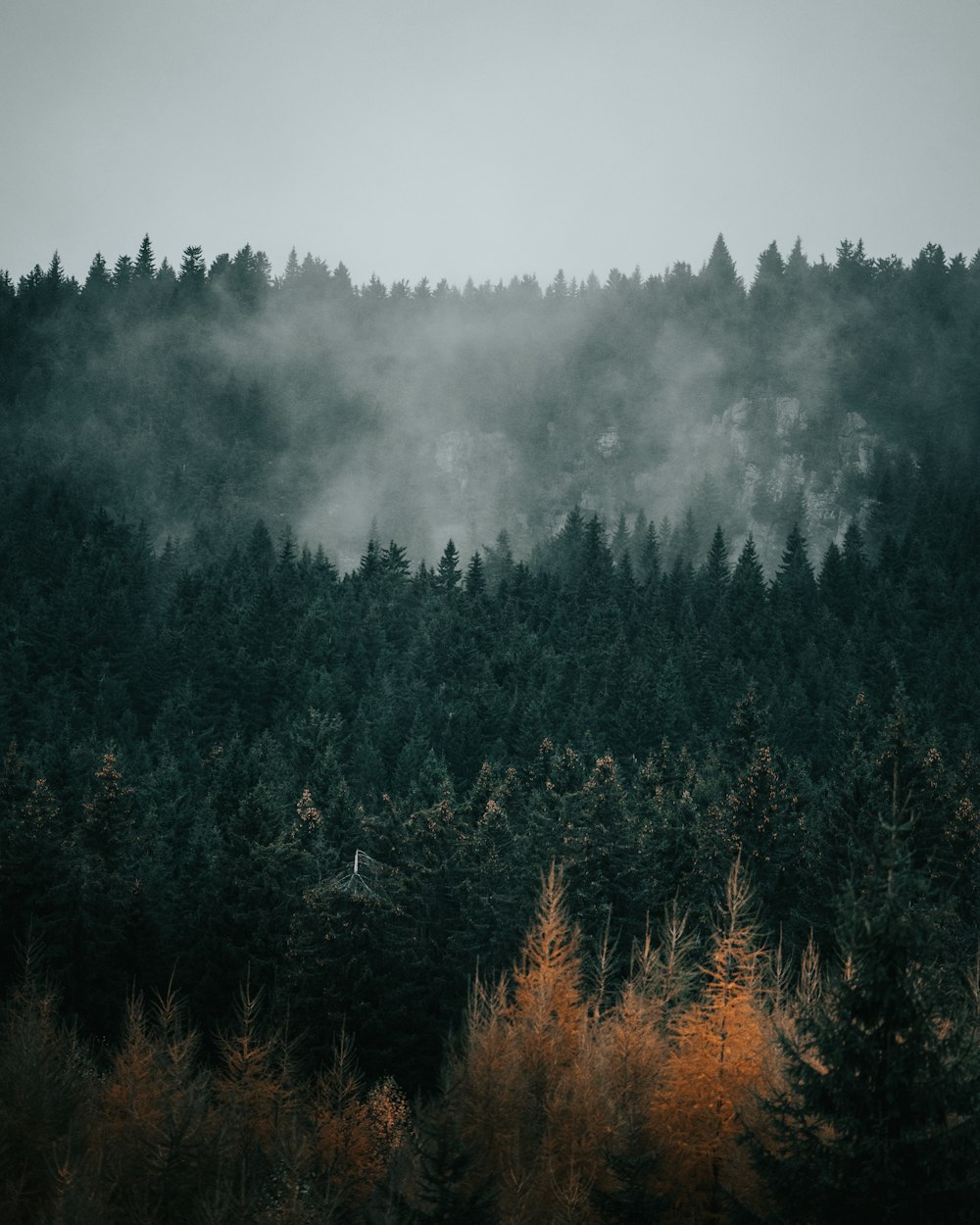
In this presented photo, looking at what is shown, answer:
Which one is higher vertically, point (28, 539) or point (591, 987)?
point (28, 539)

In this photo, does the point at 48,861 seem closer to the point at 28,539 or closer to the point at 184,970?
the point at 184,970

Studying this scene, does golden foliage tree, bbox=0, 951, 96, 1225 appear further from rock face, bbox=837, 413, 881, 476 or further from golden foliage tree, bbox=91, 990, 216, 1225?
rock face, bbox=837, 413, 881, 476

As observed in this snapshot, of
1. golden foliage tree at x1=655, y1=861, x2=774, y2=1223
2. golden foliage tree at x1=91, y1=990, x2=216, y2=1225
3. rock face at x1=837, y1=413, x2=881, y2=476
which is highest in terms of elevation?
rock face at x1=837, y1=413, x2=881, y2=476

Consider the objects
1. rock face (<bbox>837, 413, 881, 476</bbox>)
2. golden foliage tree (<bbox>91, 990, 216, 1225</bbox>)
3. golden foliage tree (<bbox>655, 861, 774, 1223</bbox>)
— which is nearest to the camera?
golden foliage tree (<bbox>655, 861, 774, 1223</bbox>)

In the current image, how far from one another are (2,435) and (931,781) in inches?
7578

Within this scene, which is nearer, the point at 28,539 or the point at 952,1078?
the point at 952,1078

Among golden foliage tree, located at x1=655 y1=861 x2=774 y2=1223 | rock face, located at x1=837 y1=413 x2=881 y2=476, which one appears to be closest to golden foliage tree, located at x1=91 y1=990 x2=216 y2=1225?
golden foliage tree, located at x1=655 y1=861 x2=774 y2=1223

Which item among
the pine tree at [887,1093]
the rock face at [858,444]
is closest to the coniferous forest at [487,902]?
the pine tree at [887,1093]

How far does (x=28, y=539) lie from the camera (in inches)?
4798

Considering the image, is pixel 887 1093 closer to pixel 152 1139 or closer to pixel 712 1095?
pixel 712 1095

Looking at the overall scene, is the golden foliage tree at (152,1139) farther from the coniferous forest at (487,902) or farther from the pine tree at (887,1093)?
the pine tree at (887,1093)

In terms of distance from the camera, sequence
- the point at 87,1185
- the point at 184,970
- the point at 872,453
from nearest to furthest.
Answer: the point at 87,1185 < the point at 184,970 < the point at 872,453

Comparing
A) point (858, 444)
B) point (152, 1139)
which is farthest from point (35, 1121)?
point (858, 444)

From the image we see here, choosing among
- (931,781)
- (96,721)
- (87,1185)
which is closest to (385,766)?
(96,721)
